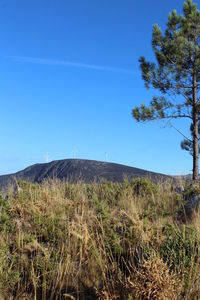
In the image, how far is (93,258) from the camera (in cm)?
453

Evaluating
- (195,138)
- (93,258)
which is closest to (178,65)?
(195,138)

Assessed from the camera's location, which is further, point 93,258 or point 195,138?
point 195,138

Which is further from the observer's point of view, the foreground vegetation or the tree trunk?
the tree trunk

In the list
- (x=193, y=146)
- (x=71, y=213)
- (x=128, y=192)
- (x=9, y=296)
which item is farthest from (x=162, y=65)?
(x=9, y=296)

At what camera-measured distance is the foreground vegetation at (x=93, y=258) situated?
351cm

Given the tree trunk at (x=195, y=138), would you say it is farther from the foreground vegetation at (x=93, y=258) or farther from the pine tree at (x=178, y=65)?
the foreground vegetation at (x=93, y=258)

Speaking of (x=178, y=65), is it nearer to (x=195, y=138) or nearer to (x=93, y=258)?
(x=195, y=138)

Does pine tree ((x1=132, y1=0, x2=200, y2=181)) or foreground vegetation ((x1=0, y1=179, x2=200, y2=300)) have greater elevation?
pine tree ((x1=132, y1=0, x2=200, y2=181))

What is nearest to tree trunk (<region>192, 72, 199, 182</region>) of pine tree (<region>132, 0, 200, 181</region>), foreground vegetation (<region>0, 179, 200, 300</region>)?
pine tree (<region>132, 0, 200, 181</region>)

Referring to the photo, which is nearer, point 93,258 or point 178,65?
point 93,258

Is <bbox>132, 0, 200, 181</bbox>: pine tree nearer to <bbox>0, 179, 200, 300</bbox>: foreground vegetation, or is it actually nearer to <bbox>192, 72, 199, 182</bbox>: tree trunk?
<bbox>192, 72, 199, 182</bbox>: tree trunk

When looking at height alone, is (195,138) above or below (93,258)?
above

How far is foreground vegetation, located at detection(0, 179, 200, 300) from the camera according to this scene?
3509 millimetres

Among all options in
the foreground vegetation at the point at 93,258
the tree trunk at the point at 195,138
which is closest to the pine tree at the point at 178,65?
the tree trunk at the point at 195,138
